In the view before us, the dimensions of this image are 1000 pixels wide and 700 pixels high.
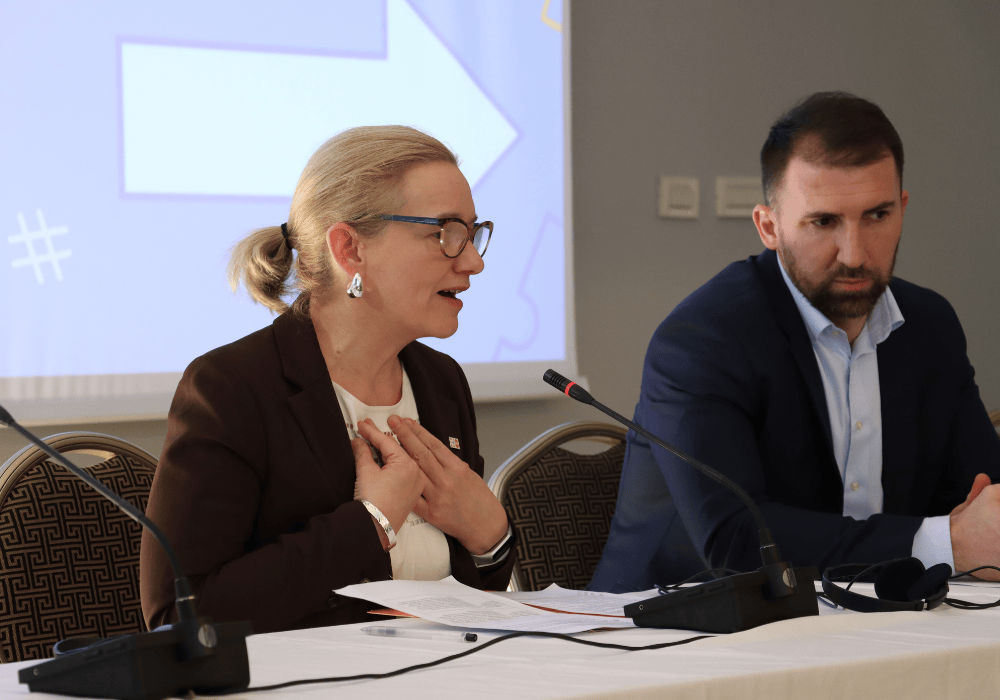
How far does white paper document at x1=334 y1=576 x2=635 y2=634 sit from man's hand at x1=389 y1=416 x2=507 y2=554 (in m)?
0.26

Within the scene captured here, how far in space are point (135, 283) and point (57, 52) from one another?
2.07 ft

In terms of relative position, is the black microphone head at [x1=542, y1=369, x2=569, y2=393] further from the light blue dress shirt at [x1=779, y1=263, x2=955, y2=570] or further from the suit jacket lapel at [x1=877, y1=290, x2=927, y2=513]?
the suit jacket lapel at [x1=877, y1=290, x2=927, y2=513]

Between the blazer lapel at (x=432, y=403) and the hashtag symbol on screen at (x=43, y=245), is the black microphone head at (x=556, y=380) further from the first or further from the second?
the hashtag symbol on screen at (x=43, y=245)

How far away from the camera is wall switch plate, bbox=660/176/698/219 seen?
3.42m

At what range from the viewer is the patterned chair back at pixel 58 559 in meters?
1.42

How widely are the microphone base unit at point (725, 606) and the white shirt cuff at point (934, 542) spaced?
0.43m

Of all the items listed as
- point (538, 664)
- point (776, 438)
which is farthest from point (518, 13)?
point (538, 664)

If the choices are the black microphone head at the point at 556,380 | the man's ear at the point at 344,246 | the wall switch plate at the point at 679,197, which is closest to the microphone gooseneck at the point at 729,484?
the black microphone head at the point at 556,380

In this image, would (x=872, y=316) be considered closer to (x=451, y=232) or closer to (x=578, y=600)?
(x=451, y=232)

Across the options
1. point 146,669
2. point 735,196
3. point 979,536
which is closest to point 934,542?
point 979,536

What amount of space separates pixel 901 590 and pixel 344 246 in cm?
97

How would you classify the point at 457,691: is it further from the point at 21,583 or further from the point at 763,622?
the point at 21,583

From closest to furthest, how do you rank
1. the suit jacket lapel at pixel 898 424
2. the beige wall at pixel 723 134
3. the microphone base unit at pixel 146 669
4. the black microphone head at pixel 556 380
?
the microphone base unit at pixel 146 669 < the black microphone head at pixel 556 380 < the suit jacket lapel at pixel 898 424 < the beige wall at pixel 723 134

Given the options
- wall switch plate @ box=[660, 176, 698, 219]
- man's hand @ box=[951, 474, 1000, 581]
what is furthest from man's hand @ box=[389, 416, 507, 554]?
wall switch plate @ box=[660, 176, 698, 219]
